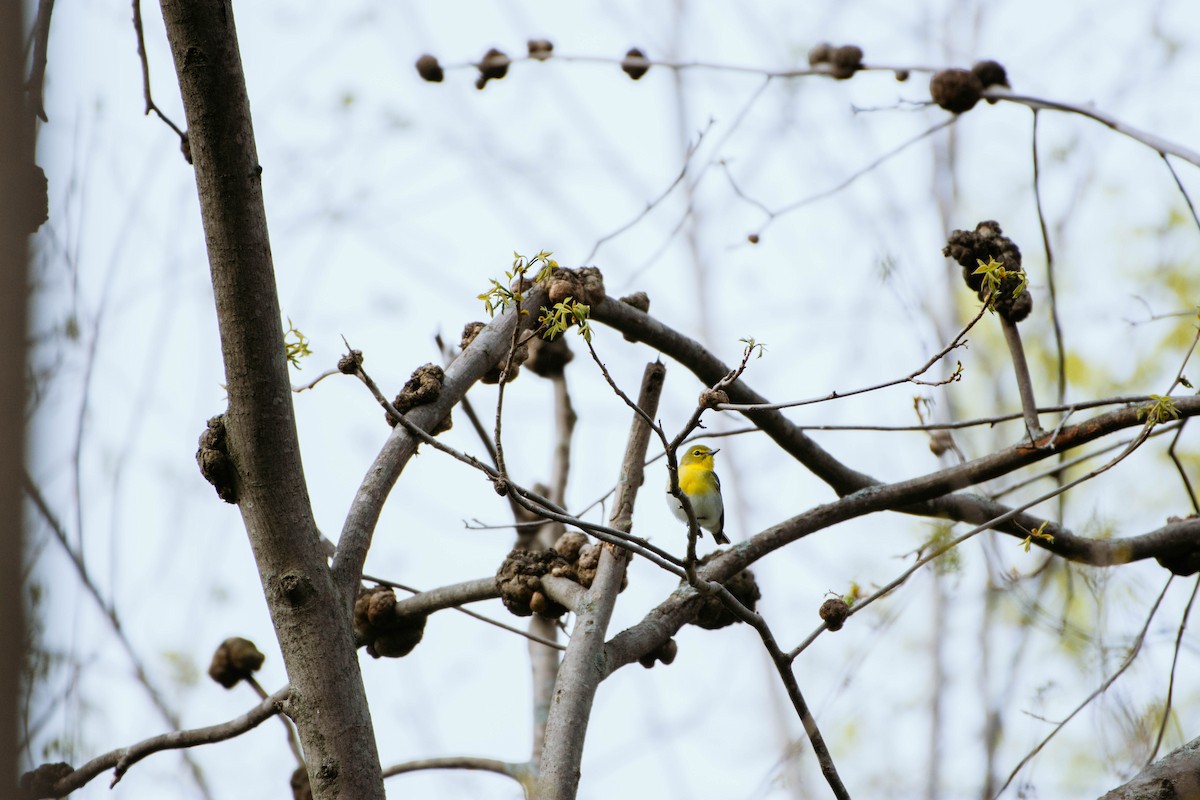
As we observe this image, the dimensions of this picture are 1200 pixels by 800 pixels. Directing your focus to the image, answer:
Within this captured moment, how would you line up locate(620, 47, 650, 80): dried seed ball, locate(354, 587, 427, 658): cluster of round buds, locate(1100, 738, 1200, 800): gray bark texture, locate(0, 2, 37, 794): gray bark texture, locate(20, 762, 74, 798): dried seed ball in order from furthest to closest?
locate(620, 47, 650, 80): dried seed ball < locate(354, 587, 427, 658): cluster of round buds < locate(20, 762, 74, 798): dried seed ball < locate(1100, 738, 1200, 800): gray bark texture < locate(0, 2, 37, 794): gray bark texture

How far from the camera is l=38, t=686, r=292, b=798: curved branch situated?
1933 millimetres

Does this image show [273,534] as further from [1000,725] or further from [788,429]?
[1000,725]

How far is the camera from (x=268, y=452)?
150 cm

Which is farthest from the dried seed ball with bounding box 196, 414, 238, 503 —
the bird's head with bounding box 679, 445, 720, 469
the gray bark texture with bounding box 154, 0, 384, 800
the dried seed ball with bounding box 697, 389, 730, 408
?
the bird's head with bounding box 679, 445, 720, 469

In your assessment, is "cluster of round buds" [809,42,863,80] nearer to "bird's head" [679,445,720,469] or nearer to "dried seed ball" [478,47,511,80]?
"dried seed ball" [478,47,511,80]

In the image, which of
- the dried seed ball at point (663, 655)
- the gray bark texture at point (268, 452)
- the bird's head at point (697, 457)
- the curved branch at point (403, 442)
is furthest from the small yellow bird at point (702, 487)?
the gray bark texture at point (268, 452)

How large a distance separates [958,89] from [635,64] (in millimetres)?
798

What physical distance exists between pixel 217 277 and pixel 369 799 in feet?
2.54

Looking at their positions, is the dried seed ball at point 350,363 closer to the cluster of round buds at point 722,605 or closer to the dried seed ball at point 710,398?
the dried seed ball at point 710,398

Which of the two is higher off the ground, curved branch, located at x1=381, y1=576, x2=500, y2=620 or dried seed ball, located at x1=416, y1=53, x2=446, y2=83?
dried seed ball, located at x1=416, y1=53, x2=446, y2=83

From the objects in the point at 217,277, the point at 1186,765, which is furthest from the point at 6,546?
the point at 1186,765

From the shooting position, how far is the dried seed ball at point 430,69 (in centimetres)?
280

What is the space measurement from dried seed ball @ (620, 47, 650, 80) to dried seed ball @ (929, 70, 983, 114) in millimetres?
741

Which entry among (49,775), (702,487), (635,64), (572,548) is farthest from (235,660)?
(702,487)
